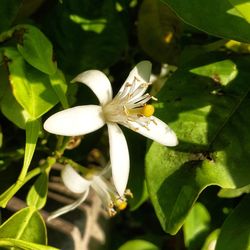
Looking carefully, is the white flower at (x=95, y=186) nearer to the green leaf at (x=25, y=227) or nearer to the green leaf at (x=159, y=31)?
the green leaf at (x=25, y=227)

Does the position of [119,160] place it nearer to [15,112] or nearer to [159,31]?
[15,112]

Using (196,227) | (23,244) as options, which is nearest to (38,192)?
(23,244)

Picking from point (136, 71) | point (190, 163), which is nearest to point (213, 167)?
point (190, 163)

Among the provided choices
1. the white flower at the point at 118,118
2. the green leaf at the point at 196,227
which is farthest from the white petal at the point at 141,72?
the green leaf at the point at 196,227

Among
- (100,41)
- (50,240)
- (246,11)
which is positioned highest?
(246,11)

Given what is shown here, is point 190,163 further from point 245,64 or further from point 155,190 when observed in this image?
point 245,64

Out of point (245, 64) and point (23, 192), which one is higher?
point (245, 64)
